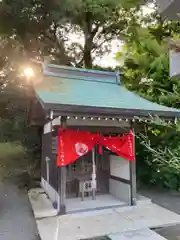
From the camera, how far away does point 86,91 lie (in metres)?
6.43

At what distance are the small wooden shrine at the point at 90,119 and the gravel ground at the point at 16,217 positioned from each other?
2.19 ft

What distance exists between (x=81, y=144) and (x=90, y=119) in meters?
0.58

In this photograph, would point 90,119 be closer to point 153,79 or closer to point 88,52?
point 153,79

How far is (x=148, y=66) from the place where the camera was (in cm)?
880

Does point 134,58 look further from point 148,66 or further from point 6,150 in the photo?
point 6,150

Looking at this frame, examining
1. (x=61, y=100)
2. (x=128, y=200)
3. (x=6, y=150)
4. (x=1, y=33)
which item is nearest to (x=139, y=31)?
(x=1, y=33)

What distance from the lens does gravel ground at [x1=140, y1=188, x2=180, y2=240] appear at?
4.44m

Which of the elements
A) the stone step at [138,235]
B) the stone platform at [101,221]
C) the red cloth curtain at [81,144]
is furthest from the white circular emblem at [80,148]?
the stone step at [138,235]

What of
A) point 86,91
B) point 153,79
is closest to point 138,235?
point 86,91

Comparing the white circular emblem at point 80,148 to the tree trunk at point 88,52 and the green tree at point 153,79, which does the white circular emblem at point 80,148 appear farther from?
the tree trunk at point 88,52

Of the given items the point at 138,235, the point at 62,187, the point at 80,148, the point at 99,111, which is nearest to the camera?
the point at 138,235

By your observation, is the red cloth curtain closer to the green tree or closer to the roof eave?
the roof eave

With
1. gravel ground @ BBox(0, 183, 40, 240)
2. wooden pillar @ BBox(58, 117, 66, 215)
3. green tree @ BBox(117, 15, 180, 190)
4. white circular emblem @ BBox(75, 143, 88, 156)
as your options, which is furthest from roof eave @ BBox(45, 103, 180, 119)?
gravel ground @ BBox(0, 183, 40, 240)

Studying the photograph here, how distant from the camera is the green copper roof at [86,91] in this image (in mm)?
5375
